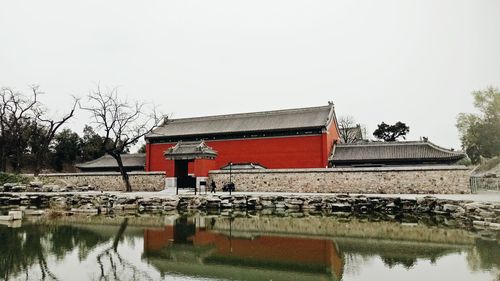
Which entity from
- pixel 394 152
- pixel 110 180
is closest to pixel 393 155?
pixel 394 152

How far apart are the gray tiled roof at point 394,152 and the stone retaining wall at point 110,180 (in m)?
13.6

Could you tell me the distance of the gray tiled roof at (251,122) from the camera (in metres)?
28.9

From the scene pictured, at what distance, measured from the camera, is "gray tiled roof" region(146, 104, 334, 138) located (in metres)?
28.9

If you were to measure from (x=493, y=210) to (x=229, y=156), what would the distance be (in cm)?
1988

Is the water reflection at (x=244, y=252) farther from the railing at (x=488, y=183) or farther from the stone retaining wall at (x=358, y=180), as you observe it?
the railing at (x=488, y=183)

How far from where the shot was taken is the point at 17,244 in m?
10.2

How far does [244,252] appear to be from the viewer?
9.39 m

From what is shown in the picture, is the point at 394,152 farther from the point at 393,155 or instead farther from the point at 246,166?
the point at 246,166

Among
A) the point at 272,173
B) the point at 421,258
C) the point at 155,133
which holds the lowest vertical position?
the point at 421,258

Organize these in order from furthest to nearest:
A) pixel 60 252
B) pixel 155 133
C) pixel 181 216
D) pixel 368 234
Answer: pixel 155 133 → pixel 181 216 → pixel 368 234 → pixel 60 252

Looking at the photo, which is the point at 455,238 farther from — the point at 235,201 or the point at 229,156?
the point at 229,156

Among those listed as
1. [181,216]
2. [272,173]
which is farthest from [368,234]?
[272,173]

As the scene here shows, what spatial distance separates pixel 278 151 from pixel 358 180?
7.36 meters

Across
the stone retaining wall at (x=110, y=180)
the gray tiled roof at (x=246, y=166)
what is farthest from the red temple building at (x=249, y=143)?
the stone retaining wall at (x=110, y=180)
